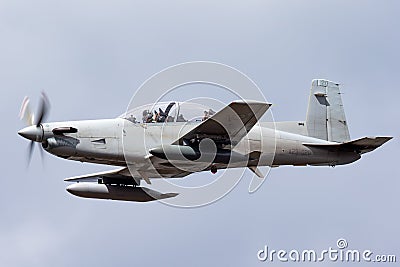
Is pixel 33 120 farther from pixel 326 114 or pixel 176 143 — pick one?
pixel 326 114

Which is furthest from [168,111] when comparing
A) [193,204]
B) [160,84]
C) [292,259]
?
[292,259]

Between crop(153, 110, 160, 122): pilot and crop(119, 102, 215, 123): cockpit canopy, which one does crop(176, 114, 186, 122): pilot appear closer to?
crop(119, 102, 215, 123): cockpit canopy

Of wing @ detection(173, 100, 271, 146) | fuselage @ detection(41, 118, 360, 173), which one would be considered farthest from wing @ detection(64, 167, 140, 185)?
wing @ detection(173, 100, 271, 146)

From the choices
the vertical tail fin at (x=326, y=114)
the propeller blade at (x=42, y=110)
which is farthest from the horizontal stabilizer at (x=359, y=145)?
the propeller blade at (x=42, y=110)

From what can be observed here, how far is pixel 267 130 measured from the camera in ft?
97.1

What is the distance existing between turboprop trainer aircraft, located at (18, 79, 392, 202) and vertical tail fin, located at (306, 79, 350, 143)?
670 mm

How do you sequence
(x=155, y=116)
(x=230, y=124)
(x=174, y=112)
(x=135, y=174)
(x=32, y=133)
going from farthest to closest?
(x=135, y=174) < (x=155, y=116) < (x=174, y=112) < (x=230, y=124) < (x=32, y=133)

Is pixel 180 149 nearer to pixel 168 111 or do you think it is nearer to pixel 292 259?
pixel 168 111

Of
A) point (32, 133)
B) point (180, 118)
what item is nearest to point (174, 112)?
point (180, 118)

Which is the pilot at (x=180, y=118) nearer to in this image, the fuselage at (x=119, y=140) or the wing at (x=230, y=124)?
the fuselage at (x=119, y=140)

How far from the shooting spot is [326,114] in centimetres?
3166

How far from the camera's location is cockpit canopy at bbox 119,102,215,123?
27.8 metres

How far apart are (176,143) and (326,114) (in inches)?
243

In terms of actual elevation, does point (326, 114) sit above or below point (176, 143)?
above
